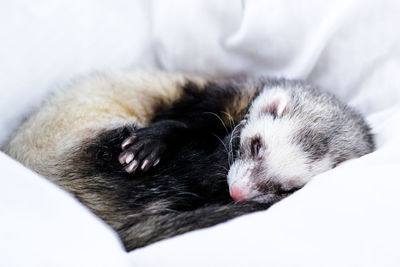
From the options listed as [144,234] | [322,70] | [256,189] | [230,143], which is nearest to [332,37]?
[322,70]

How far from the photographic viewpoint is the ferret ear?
51.9 inches

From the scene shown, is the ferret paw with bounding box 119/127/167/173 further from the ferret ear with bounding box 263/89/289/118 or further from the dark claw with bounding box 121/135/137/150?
the ferret ear with bounding box 263/89/289/118

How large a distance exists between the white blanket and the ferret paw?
11.1 inches

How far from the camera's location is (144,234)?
88 centimetres

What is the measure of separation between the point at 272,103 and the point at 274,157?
0.24 m

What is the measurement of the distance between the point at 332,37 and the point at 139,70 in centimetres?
80

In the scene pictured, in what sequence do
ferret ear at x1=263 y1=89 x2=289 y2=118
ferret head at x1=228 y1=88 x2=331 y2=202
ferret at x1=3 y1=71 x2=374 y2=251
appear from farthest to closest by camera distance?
ferret ear at x1=263 y1=89 x2=289 y2=118 < ferret head at x1=228 y1=88 x2=331 y2=202 < ferret at x1=3 y1=71 x2=374 y2=251

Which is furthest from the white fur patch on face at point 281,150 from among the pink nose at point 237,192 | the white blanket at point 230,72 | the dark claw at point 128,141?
the dark claw at point 128,141

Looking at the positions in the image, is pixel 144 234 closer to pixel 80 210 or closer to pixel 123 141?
pixel 80 210

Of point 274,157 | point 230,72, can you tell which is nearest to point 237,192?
point 274,157

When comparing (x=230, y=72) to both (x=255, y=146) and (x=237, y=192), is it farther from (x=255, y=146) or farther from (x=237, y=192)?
(x=237, y=192)

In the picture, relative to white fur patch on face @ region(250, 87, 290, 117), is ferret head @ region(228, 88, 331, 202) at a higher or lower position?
lower

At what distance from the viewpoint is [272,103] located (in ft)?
4.43

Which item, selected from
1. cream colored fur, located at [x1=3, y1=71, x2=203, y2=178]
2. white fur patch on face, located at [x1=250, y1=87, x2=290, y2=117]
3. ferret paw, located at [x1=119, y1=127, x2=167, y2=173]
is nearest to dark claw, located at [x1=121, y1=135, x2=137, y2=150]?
ferret paw, located at [x1=119, y1=127, x2=167, y2=173]
